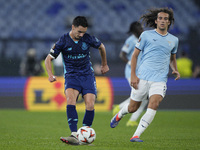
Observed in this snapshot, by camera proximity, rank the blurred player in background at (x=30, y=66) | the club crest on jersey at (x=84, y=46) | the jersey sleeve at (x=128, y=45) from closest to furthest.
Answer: the club crest on jersey at (x=84, y=46)
the jersey sleeve at (x=128, y=45)
the blurred player in background at (x=30, y=66)

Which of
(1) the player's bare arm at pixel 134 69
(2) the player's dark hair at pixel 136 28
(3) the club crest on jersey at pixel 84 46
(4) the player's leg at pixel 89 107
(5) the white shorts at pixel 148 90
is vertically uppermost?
(2) the player's dark hair at pixel 136 28

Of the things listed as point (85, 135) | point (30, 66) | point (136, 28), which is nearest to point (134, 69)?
point (85, 135)

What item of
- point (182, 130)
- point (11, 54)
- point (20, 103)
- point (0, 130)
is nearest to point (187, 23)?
point (11, 54)

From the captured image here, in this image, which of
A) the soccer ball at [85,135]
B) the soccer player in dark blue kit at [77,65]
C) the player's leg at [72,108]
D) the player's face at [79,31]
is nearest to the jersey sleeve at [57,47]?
the soccer player in dark blue kit at [77,65]

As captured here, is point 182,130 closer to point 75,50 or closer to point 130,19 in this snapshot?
point 75,50

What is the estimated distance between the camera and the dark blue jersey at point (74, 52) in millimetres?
6156

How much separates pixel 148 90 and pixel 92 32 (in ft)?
29.5

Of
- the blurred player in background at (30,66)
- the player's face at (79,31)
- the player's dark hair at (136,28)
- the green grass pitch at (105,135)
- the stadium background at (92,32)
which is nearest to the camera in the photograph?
the green grass pitch at (105,135)

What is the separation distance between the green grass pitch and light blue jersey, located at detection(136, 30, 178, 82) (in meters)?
0.95

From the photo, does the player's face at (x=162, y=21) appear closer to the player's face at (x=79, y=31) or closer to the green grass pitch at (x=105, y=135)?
the player's face at (x=79, y=31)

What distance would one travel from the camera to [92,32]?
15.0 metres

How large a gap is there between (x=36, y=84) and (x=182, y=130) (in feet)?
20.2

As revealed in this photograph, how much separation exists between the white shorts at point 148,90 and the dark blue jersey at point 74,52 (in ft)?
2.47

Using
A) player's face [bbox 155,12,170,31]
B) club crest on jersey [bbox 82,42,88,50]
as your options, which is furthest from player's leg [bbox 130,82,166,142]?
club crest on jersey [bbox 82,42,88,50]
